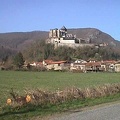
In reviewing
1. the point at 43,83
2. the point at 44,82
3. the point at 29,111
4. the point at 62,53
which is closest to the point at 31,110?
the point at 29,111

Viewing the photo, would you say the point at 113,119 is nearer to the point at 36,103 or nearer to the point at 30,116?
the point at 30,116

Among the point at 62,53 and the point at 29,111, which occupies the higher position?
the point at 62,53

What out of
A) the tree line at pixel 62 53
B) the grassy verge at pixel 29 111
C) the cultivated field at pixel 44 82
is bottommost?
the cultivated field at pixel 44 82

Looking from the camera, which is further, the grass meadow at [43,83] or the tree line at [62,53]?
the tree line at [62,53]

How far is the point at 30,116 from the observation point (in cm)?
1183

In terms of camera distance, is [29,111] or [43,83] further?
[43,83]

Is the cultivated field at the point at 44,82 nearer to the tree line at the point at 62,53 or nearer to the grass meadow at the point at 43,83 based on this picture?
the grass meadow at the point at 43,83

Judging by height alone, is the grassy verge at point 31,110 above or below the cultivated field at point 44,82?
above

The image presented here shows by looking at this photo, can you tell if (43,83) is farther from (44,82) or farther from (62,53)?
(62,53)

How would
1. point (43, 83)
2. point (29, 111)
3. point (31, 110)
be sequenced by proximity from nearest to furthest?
point (29, 111)
point (31, 110)
point (43, 83)

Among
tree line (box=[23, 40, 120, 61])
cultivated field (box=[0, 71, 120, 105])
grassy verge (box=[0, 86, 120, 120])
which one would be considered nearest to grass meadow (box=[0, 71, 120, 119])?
cultivated field (box=[0, 71, 120, 105])

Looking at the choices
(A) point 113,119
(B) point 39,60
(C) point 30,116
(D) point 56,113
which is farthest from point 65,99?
(B) point 39,60

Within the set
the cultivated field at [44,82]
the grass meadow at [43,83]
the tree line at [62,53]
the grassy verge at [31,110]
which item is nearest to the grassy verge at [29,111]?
the grassy verge at [31,110]

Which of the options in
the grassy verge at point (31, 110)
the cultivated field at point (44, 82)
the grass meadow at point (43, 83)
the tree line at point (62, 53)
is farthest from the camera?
the tree line at point (62, 53)
